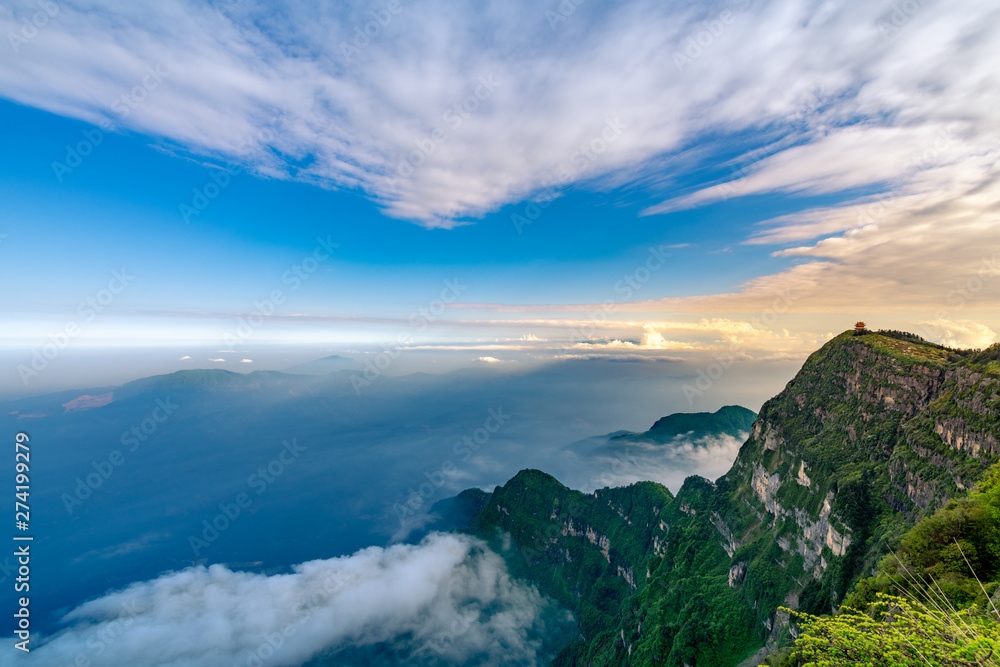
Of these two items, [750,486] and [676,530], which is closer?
[750,486]

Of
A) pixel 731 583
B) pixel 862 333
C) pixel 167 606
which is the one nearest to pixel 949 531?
pixel 731 583

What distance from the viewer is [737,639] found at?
66.1 meters

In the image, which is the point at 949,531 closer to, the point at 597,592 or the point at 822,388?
the point at 822,388

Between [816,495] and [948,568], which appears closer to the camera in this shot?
[948,568]

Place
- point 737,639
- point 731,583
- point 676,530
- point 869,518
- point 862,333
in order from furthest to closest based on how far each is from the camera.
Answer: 1. point 676,530
2. point 862,333
3. point 731,583
4. point 737,639
5. point 869,518

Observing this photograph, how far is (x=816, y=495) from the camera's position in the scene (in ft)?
221

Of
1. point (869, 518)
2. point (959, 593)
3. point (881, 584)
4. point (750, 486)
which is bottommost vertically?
point (750, 486)

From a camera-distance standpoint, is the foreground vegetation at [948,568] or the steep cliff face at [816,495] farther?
the steep cliff face at [816,495]

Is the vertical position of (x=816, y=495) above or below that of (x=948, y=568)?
below

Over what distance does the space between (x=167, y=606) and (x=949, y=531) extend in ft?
990

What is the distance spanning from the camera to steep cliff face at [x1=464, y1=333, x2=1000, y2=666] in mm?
49812

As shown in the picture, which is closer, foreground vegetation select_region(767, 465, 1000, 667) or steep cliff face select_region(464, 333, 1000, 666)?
foreground vegetation select_region(767, 465, 1000, 667)

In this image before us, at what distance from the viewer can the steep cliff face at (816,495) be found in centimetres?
Answer: 4981

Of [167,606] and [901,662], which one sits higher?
[901,662]
